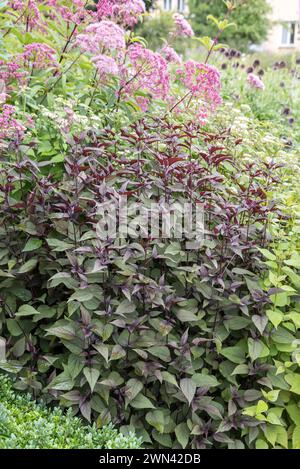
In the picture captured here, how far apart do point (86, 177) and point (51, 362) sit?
813 millimetres

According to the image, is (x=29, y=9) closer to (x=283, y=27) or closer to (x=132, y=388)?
(x=132, y=388)

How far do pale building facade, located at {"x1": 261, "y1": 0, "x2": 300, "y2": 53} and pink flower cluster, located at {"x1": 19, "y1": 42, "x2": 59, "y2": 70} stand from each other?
22.1 metres

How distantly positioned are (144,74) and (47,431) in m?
2.05

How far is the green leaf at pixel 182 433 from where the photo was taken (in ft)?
7.54

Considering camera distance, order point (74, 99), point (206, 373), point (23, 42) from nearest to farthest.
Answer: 1. point (206, 373)
2. point (74, 99)
3. point (23, 42)

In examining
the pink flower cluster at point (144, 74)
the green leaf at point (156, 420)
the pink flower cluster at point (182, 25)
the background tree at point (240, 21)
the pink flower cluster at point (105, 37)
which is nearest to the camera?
the green leaf at point (156, 420)

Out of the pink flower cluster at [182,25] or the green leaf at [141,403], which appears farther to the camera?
the pink flower cluster at [182,25]

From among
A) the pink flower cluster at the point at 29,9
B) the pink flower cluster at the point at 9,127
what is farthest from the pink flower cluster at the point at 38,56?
the pink flower cluster at the point at 9,127

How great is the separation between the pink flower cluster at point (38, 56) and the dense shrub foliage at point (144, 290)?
245 millimetres

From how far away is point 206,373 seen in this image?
8.05 ft

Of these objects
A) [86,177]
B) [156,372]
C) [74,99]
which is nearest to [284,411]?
[156,372]

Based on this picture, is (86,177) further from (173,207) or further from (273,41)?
(273,41)

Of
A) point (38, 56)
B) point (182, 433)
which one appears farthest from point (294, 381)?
point (38, 56)

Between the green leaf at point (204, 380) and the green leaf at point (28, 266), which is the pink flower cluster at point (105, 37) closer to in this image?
the green leaf at point (28, 266)
